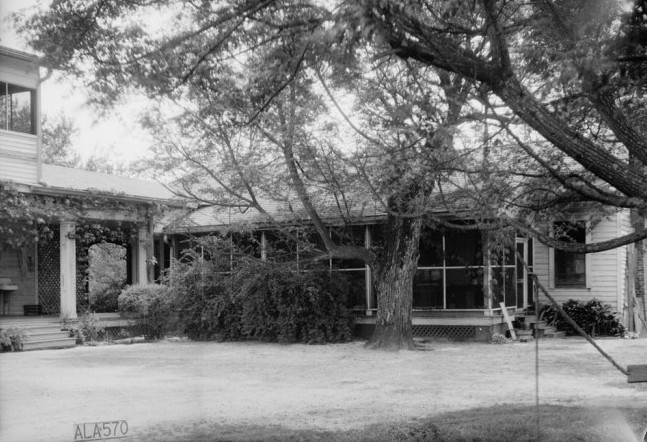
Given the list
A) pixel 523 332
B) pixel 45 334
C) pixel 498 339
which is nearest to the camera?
pixel 45 334

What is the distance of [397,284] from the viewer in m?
16.9

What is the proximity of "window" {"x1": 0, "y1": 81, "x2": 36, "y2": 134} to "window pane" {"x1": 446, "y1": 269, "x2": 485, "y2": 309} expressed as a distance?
11437mm

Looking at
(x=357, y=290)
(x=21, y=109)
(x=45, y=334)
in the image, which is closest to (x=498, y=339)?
(x=357, y=290)

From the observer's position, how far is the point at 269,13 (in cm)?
786

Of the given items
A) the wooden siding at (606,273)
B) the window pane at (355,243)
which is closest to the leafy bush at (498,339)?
the wooden siding at (606,273)

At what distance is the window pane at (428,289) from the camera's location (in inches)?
752

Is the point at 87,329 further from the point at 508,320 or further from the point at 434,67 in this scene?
the point at 434,67

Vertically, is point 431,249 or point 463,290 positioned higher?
point 431,249

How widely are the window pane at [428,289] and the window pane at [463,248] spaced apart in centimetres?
52

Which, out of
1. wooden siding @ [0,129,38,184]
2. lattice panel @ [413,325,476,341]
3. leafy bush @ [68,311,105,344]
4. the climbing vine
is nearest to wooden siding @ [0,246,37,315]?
leafy bush @ [68,311,105,344]

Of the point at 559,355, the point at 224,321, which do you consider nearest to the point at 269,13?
the point at 559,355

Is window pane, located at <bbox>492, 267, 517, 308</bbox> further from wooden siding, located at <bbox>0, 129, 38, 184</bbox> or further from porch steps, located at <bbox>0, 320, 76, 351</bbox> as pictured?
wooden siding, located at <bbox>0, 129, 38, 184</bbox>

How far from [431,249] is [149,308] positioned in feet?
26.8

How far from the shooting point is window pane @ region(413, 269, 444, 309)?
62.7 feet
